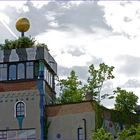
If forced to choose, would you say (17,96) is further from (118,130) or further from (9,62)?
(118,130)

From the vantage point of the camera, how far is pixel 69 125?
1499 inches

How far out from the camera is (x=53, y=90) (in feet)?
141

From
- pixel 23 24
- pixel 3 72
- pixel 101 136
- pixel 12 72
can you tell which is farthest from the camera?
pixel 23 24

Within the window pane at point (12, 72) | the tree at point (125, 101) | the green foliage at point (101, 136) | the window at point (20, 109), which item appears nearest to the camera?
the green foliage at point (101, 136)

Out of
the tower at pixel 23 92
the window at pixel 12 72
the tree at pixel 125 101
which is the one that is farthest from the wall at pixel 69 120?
the tree at pixel 125 101

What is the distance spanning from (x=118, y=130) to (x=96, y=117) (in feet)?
10.0

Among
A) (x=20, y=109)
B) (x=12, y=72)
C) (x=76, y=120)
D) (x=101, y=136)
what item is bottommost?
(x=101, y=136)

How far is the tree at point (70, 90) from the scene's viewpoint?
4372 centimetres

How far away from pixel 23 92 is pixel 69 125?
155 inches

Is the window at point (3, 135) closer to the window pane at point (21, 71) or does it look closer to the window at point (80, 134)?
the window pane at point (21, 71)

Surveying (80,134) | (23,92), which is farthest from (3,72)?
(80,134)

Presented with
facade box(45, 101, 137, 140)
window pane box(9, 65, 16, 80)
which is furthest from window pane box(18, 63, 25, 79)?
facade box(45, 101, 137, 140)

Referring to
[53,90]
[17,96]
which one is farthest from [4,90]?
[53,90]

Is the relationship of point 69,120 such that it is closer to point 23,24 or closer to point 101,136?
point 101,136
